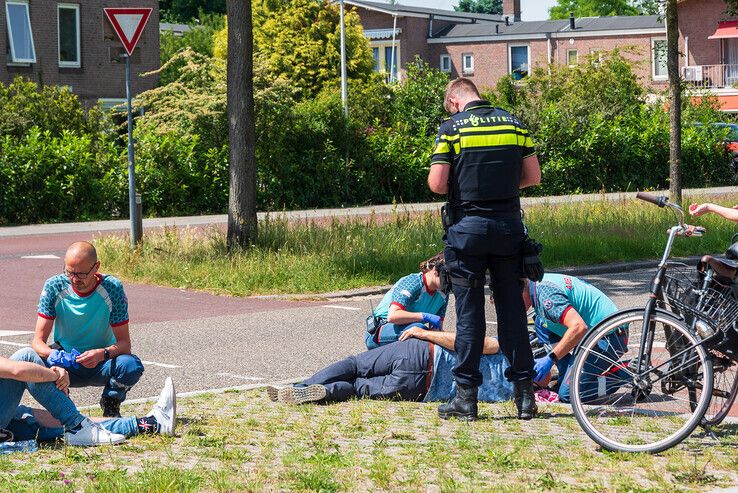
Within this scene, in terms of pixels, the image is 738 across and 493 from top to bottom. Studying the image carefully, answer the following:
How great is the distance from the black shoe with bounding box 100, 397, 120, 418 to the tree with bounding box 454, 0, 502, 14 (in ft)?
361

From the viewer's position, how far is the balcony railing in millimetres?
59625

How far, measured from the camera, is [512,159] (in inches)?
270

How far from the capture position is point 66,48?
3825cm

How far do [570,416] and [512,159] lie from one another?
1.52 metres

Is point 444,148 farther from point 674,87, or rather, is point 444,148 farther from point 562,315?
point 674,87

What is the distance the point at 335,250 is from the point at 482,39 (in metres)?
56.0

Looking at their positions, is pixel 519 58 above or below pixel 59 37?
above

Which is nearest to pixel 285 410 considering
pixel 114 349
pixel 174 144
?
pixel 114 349

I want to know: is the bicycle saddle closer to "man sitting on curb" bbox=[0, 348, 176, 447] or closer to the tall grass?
"man sitting on curb" bbox=[0, 348, 176, 447]

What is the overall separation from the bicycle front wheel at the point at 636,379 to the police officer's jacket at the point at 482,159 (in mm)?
1034

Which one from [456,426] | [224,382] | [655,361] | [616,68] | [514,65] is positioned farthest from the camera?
[514,65]

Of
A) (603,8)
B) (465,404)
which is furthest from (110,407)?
(603,8)

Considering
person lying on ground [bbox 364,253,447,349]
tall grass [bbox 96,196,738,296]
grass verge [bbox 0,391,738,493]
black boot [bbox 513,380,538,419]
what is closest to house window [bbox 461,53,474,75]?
tall grass [bbox 96,196,738,296]

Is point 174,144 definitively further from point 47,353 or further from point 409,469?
point 409,469
